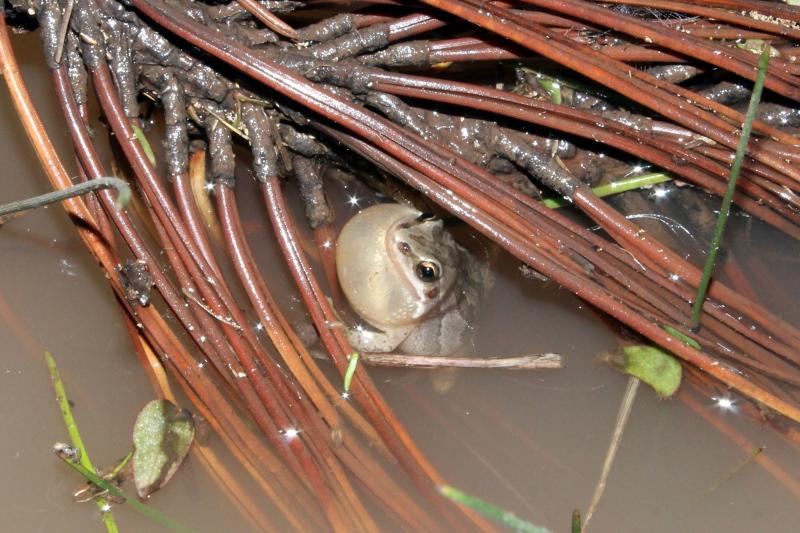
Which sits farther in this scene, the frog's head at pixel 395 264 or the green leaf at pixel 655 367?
the frog's head at pixel 395 264

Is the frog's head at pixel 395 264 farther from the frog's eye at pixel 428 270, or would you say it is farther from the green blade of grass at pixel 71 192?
the green blade of grass at pixel 71 192

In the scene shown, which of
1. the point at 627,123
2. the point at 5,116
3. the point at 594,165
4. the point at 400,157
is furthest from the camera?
the point at 5,116

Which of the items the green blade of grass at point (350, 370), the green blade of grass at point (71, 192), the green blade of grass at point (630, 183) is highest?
the green blade of grass at point (71, 192)

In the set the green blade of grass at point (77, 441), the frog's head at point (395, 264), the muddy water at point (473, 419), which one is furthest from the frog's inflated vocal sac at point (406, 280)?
the green blade of grass at point (77, 441)

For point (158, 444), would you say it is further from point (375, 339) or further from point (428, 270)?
point (428, 270)


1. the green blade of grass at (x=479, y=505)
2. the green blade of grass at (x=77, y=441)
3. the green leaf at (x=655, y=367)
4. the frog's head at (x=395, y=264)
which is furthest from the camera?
the frog's head at (x=395, y=264)

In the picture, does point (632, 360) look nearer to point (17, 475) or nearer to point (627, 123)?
point (627, 123)

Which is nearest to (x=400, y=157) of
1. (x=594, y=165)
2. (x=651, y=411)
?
(x=594, y=165)

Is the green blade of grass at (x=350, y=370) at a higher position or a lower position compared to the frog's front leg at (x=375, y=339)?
higher

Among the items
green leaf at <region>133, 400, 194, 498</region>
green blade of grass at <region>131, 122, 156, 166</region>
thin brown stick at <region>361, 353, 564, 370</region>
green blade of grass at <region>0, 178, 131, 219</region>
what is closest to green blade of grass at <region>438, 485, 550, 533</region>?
green blade of grass at <region>0, 178, 131, 219</region>
